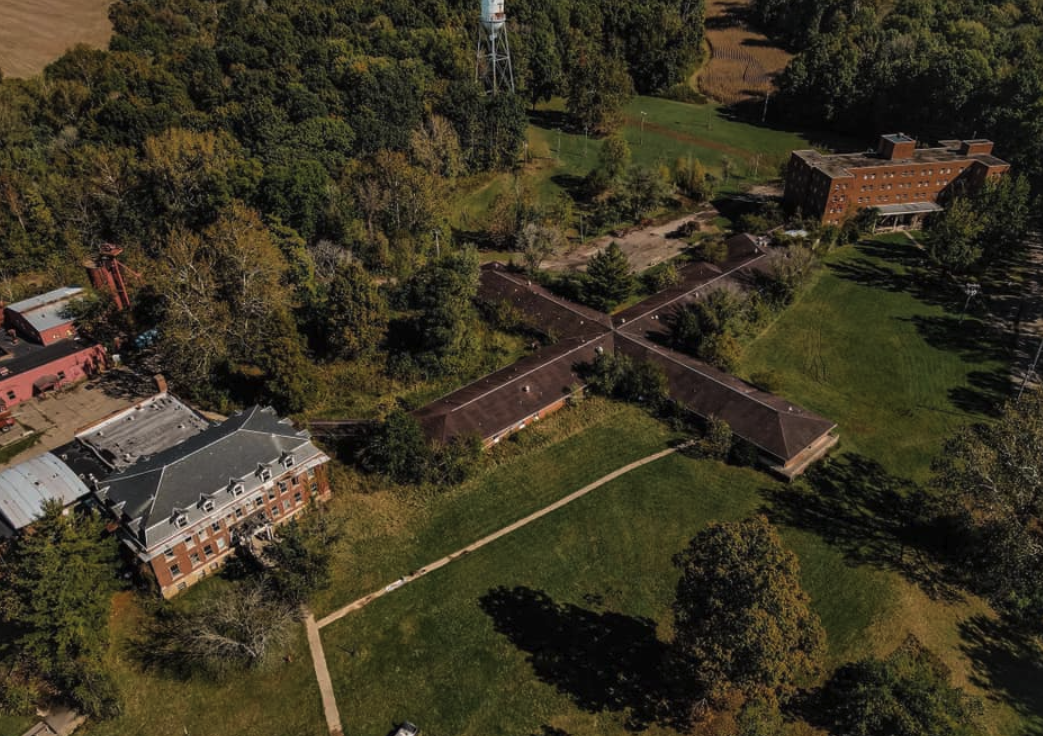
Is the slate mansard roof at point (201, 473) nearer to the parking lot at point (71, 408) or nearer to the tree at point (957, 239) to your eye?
the parking lot at point (71, 408)

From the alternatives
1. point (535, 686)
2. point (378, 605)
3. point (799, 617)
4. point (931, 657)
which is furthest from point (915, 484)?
point (378, 605)

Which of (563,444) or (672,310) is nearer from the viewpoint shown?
(563,444)

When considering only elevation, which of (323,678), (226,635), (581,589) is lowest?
(323,678)

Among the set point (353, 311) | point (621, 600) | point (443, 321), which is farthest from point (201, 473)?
point (621, 600)

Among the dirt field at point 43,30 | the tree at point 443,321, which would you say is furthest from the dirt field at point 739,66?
the dirt field at point 43,30

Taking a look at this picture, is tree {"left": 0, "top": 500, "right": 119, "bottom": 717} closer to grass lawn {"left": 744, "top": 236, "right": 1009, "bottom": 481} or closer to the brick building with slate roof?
the brick building with slate roof

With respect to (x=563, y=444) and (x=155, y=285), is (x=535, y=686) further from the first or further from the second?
(x=155, y=285)

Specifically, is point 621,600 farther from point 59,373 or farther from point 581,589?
point 59,373
